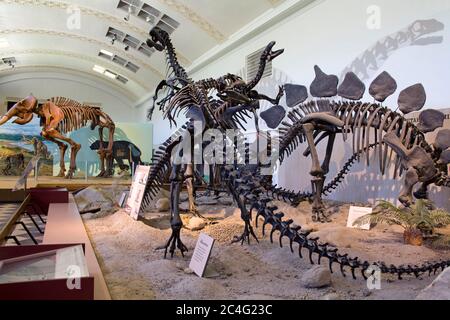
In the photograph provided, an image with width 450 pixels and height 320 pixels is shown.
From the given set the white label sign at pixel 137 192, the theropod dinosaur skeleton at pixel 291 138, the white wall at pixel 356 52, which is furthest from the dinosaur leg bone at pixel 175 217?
the white wall at pixel 356 52

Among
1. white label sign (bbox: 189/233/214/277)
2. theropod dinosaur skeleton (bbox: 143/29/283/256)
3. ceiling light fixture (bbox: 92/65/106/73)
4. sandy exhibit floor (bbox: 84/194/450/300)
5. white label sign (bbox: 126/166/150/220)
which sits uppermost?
ceiling light fixture (bbox: 92/65/106/73)

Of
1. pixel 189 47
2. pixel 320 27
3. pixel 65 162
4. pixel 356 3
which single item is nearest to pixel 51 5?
pixel 189 47

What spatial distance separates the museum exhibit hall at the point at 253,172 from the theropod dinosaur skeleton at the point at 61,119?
0.16 feet

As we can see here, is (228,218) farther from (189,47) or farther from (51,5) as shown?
(51,5)

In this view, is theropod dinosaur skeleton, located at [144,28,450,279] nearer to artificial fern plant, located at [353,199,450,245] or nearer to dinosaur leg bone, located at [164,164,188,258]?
dinosaur leg bone, located at [164,164,188,258]

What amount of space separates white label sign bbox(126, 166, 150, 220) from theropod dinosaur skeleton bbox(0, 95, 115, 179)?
414 cm

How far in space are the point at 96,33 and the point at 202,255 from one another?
1239 centimetres

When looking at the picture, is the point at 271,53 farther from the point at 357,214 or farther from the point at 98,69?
the point at 98,69

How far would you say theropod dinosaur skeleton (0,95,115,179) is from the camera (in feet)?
25.2

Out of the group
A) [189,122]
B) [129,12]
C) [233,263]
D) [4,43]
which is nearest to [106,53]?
[4,43]

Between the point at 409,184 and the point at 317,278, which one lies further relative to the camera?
the point at 409,184

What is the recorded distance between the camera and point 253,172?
10.1 feet

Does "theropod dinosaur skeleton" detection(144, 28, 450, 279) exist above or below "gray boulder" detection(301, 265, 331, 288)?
above

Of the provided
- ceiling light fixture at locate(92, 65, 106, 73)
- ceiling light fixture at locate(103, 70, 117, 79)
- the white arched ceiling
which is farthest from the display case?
ceiling light fixture at locate(103, 70, 117, 79)
